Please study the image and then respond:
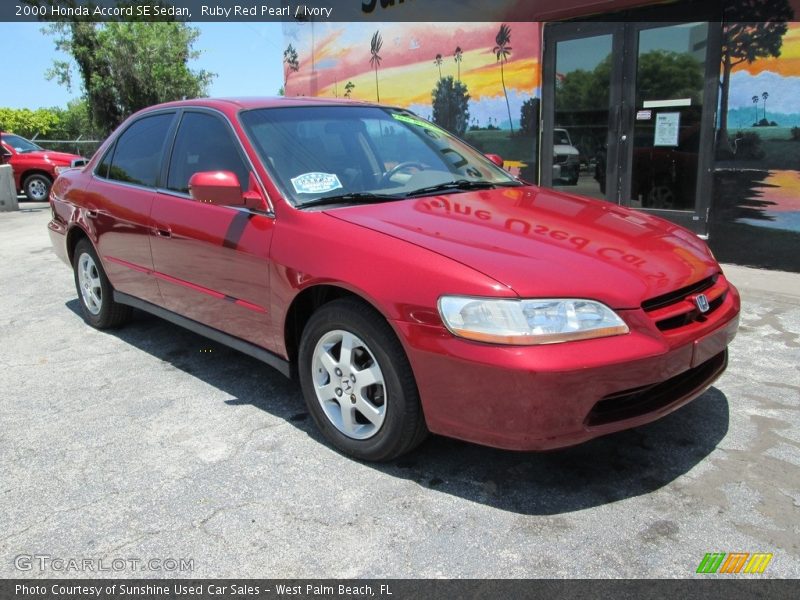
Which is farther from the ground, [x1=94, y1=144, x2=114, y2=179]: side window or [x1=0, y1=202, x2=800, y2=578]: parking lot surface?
[x1=94, y1=144, x2=114, y2=179]: side window

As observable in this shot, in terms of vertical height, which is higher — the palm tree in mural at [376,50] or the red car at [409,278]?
the palm tree in mural at [376,50]

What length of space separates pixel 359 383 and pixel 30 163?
15379 mm

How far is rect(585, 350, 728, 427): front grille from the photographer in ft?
8.40

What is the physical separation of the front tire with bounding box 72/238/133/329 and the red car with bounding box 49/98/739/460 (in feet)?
2.23

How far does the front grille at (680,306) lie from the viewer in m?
2.60

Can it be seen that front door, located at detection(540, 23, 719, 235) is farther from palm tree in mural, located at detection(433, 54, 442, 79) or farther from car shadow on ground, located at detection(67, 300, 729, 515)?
car shadow on ground, located at detection(67, 300, 729, 515)

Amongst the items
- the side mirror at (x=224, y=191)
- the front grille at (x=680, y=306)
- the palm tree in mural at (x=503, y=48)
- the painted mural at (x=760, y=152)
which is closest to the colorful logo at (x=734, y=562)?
the front grille at (x=680, y=306)

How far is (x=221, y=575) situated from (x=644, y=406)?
68.8 inches

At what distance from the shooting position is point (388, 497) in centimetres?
276

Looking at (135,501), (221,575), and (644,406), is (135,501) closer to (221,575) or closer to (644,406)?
(221,575)

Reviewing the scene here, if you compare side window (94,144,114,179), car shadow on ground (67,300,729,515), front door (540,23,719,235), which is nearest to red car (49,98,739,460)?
car shadow on ground (67,300,729,515)

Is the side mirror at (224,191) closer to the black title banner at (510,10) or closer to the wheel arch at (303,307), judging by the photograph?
the wheel arch at (303,307)

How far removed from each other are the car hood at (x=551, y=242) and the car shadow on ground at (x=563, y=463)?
0.82 m

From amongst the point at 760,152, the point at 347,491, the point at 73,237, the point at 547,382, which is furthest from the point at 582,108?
the point at 347,491
